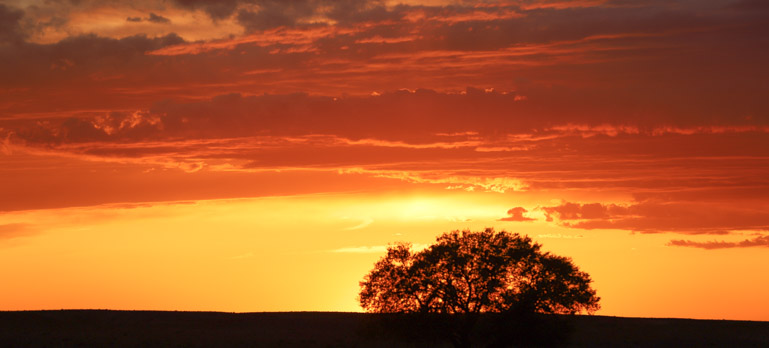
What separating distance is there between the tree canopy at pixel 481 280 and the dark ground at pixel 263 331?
173 inches

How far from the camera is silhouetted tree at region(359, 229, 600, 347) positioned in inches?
2377

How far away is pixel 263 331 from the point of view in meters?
82.6

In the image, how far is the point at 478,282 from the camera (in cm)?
6053

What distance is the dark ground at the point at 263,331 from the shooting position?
74.6 metres

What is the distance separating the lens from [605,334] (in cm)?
8131

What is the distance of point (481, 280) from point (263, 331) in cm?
2981

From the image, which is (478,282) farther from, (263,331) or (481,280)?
(263,331)

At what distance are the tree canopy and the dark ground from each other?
14.4 feet

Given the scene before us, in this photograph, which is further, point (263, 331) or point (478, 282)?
point (263, 331)

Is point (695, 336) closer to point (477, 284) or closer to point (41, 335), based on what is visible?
point (477, 284)

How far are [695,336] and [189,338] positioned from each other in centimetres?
4742

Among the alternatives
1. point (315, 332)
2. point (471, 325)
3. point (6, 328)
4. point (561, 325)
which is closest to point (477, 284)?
point (471, 325)

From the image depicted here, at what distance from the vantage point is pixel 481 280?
6056cm

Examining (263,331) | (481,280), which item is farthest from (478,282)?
(263,331)
